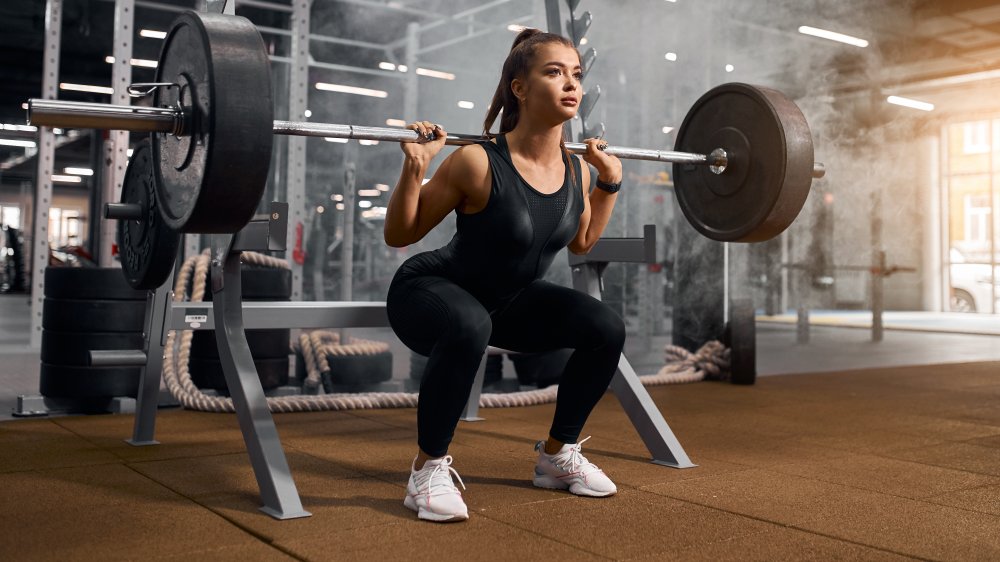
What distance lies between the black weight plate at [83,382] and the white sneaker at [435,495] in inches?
55.6

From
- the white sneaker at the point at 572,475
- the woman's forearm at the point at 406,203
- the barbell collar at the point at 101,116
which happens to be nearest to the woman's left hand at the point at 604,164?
the woman's forearm at the point at 406,203

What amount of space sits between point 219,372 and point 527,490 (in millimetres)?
1546

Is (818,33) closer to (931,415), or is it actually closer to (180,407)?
(931,415)

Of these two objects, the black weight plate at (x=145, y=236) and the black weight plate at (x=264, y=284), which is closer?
the black weight plate at (x=145, y=236)

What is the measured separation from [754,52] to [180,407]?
3.15 metres

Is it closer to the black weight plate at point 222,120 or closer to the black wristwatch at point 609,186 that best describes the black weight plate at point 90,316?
the black weight plate at point 222,120

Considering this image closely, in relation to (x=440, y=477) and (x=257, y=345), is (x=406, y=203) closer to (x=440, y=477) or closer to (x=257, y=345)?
(x=440, y=477)

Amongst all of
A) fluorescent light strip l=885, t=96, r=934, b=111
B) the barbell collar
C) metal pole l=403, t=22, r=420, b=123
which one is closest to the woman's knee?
the barbell collar

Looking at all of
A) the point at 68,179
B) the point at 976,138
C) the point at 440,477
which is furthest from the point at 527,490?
the point at 68,179

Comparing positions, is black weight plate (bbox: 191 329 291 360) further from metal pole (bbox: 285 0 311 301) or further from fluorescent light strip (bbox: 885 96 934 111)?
fluorescent light strip (bbox: 885 96 934 111)

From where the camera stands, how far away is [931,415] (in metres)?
2.80

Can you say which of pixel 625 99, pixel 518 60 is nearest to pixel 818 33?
pixel 625 99

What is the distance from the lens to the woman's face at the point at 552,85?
62.8 inches

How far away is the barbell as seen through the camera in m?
1.27
